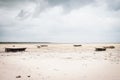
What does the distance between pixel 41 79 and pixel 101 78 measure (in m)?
3.00

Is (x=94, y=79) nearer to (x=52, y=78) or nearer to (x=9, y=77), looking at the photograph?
(x=52, y=78)

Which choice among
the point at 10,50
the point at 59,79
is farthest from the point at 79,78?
the point at 10,50

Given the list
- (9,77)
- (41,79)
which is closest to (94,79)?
(41,79)

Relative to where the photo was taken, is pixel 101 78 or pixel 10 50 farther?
pixel 10 50

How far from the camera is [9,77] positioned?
891 centimetres

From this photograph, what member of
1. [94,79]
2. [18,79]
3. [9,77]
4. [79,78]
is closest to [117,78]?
[94,79]

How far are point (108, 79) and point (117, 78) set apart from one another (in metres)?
0.53

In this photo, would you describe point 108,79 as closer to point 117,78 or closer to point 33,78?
point 117,78

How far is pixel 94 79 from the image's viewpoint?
8539mm

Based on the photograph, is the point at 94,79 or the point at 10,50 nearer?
the point at 94,79

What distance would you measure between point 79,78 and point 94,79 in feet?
2.43

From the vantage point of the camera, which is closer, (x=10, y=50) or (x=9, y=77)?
(x=9, y=77)

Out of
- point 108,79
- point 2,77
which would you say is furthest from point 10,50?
point 108,79

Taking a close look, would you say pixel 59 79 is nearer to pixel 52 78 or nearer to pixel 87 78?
pixel 52 78
